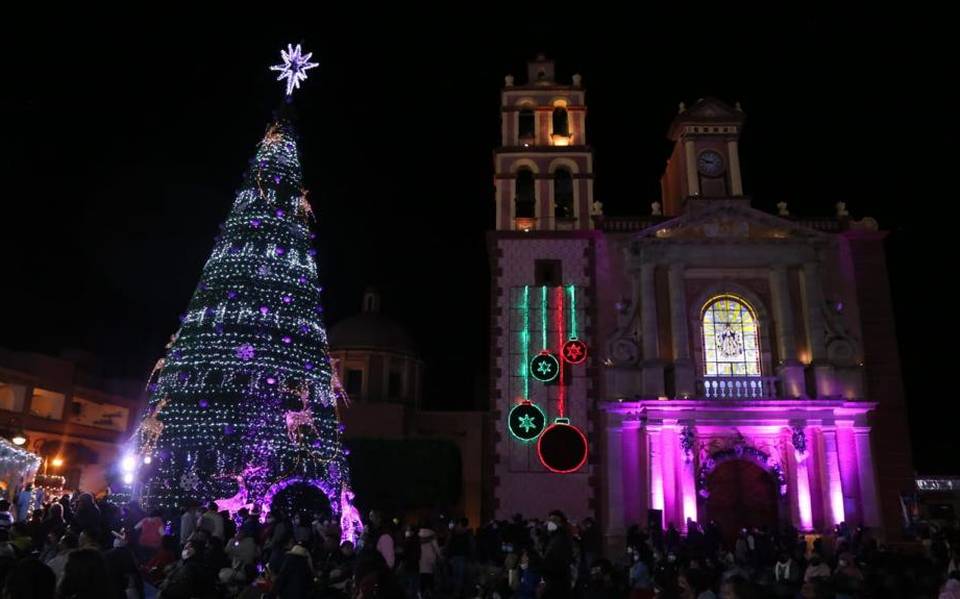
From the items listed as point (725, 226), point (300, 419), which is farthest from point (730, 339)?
point (300, 419)

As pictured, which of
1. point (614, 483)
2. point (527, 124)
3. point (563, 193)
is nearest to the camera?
point (614, 483)

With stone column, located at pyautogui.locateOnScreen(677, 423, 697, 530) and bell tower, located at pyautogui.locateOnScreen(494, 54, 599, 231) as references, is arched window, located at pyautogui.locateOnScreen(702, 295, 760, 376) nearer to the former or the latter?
stone column, located at pyautogui.locateOnScreen(677, 423, 697, 530)

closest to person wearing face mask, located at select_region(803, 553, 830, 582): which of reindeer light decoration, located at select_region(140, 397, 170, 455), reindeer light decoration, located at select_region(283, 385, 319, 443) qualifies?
reindeer light decoration, located at select_region(283, 385, 319, 443)

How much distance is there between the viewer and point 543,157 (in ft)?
90.1

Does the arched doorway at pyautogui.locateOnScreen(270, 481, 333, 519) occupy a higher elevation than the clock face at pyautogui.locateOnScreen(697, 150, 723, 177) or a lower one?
lower

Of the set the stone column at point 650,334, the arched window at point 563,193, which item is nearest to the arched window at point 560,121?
the arched window at point 563,193

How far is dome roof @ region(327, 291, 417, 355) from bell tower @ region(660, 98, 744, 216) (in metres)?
18.4

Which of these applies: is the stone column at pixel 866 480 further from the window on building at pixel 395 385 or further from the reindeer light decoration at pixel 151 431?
the window on building at pixel 395 385

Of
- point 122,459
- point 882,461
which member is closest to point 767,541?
point 882,461

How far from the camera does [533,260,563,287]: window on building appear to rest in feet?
84.1

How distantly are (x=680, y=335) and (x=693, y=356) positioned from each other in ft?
2.89

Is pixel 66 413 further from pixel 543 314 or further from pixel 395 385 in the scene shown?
pixel 543 314

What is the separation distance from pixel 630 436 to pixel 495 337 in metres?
5.45

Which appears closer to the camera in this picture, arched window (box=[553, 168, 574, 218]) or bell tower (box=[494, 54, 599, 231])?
bell tower (box=[494, 54, 599, 231])
